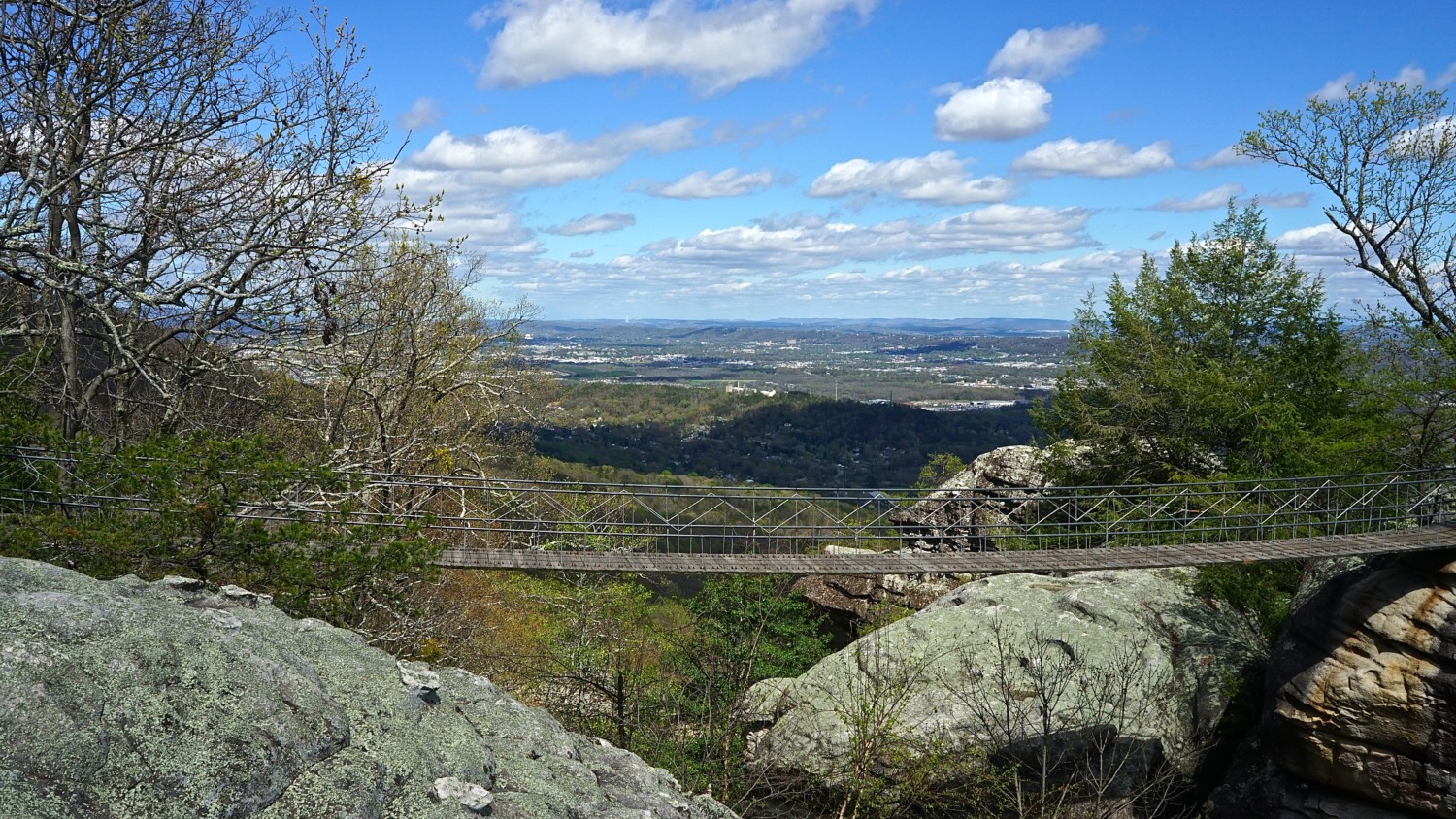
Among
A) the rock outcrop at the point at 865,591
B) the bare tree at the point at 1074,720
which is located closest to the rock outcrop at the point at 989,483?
the rock outcrop at the point at 865,591

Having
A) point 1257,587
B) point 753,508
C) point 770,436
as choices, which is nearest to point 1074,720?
point 753,508

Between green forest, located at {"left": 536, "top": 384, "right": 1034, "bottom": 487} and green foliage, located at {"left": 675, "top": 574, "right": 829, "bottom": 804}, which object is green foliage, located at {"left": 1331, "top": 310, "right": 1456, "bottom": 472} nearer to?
green foliage, located at {"left": 675, "top": 574, "right": 829, "bottom": 804}

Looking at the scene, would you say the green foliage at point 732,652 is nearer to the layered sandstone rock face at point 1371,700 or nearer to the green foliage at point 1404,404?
the layered sandstone rock face at point 1371,700

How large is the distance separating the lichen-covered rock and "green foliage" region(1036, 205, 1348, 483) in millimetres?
18507

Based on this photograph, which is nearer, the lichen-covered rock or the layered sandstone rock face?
the lichen-covered rock

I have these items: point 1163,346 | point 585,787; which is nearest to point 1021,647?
point 585,787

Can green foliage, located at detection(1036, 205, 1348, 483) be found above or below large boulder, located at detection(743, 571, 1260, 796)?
above

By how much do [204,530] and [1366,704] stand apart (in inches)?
546

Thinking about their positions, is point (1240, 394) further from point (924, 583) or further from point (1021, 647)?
point (1021, 647)

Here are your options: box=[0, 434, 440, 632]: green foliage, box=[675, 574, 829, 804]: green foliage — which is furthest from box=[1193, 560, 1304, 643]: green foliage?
box=[0, 434, 440, 632]: green foliage

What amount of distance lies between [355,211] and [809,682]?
915 centimetres

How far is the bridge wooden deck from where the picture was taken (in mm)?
11586

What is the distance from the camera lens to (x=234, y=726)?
14.6 ft

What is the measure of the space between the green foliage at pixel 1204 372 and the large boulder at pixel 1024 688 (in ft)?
23.9
